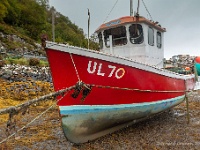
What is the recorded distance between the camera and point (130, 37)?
6816 millimetres

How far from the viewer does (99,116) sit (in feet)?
15.6

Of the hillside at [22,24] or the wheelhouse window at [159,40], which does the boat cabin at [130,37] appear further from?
the hillside at [22,24]

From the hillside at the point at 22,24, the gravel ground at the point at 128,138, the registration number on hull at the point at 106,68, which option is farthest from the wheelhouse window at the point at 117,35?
the hillside at the point at 22,24

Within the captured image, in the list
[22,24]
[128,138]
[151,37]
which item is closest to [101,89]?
[128,138]

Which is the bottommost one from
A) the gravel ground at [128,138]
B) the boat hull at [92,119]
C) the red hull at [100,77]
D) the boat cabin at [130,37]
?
the gravel ground at [128,138]

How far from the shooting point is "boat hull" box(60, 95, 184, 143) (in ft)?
15.2

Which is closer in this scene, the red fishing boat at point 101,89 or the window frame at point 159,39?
the red fishing boat at point 101,89

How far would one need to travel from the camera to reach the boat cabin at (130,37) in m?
6.73

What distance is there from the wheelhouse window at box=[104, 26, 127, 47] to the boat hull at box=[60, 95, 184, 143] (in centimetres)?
250

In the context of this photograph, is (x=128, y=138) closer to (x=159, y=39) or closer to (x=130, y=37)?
(x=130, y=37)

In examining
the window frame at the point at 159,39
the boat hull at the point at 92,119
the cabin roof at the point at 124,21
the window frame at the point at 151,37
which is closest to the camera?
the boat hull at the point at 92,119

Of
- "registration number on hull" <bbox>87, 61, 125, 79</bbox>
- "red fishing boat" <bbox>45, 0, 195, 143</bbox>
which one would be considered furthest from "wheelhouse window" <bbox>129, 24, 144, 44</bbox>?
"registration number on hull" <bbox>87, 61, 125, 79</bbox>

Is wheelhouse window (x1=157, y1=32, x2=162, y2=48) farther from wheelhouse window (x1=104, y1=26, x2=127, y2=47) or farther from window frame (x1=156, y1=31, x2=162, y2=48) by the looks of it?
wheelhouse window (x1=104, y1=26, x2=127, y2=47)

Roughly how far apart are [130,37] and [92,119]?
10.6 feet
